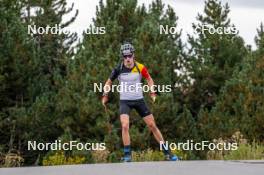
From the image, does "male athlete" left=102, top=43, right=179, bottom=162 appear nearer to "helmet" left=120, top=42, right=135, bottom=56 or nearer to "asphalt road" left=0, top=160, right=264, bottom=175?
"helmet" left=120, top=42, right=135, bottom=56

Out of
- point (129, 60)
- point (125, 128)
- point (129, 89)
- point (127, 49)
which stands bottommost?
point (125, 128)

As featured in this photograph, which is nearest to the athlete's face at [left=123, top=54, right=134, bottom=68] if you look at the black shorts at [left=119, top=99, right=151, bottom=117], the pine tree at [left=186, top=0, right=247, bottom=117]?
the black shorts at [left=119, top=99, right=151, bottom=117]

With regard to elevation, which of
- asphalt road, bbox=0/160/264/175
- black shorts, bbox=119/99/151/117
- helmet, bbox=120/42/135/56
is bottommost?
asphalt road, bbox=0/160/264/175

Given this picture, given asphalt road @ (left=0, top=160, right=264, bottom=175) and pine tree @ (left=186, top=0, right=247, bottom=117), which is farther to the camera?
pine tree @ (left=186, top=0, right=247, bottom=117)

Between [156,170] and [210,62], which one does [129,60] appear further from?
[210,62]

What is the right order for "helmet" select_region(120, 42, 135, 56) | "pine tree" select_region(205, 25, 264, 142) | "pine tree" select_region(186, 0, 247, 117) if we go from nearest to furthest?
"helmet" select_region(120, 42, 135, 56)
"pine tree" select_region(205, 25, 264, 142)
"pine tree" select_region(186, 0, 247, 117)

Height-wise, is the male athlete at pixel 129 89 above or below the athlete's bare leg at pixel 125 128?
above

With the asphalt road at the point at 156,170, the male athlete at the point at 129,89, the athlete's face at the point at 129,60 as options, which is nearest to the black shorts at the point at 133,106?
the male athlete at the point at 129,89

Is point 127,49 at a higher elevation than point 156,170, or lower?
higher

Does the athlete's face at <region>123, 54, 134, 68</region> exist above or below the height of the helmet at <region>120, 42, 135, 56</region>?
below

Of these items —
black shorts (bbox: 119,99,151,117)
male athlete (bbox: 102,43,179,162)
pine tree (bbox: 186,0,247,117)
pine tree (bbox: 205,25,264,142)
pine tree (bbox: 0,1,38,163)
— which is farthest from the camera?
Result: pine tree (bbox: 186,0,247,117)

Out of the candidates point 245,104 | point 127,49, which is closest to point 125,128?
point 127,49

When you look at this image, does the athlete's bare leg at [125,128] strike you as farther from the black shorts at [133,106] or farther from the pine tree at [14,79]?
the pine tree at [14,79]

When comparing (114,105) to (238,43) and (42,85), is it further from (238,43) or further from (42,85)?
(238,43)
